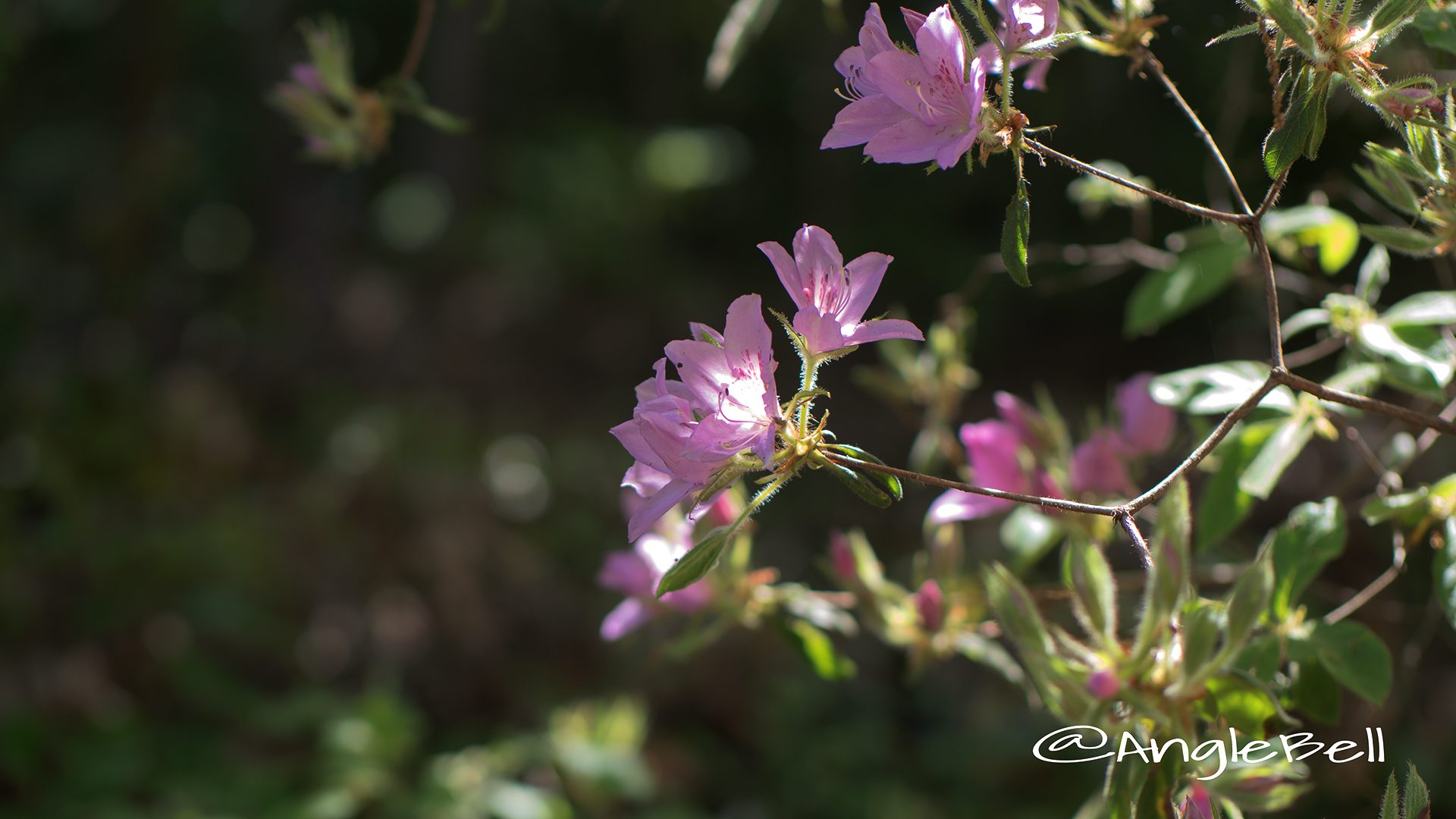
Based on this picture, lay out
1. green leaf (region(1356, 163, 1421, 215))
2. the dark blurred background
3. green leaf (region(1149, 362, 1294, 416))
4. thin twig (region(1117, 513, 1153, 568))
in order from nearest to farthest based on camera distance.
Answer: thin twig (region(1117, 513, 1153, 568)), green leaf (region(1356, 163, 1421, 215)), green leaf (region(1149, 362, 1294, 416)), the dark blurred background

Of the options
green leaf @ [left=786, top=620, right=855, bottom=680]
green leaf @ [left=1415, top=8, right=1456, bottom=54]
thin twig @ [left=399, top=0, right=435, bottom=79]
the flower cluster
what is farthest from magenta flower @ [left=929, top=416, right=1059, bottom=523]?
thin twig @ [left=399, top=0, right=435, bottom=79]

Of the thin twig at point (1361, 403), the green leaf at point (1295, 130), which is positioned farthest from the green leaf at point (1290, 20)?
the thin twig at point (1361, 403)

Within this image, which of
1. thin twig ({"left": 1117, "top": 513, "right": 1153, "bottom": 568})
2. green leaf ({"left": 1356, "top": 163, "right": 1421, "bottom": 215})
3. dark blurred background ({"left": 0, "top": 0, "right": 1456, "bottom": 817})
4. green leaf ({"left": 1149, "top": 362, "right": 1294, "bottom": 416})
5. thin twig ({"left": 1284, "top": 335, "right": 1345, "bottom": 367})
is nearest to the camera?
thin twig ({"left": 1117, "top": 513, "right": 1153, "bottom": 568})

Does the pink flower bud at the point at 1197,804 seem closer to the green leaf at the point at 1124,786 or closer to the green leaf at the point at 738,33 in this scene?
the green leaf at the point at 1124,786

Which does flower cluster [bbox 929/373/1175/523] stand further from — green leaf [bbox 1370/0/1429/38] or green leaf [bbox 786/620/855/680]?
green leaf [bbox 1370/0/1429/38]

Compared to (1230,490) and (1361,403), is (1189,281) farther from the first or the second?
(1361,403)

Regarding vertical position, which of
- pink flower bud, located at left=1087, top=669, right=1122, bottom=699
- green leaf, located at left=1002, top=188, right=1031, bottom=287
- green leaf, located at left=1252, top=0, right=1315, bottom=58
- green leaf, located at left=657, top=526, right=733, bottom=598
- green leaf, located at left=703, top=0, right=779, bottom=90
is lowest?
pink flower bud, located at left=1087, top=669, right=1122, bottom=699

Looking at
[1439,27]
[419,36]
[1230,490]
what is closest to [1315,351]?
[1230,490]
